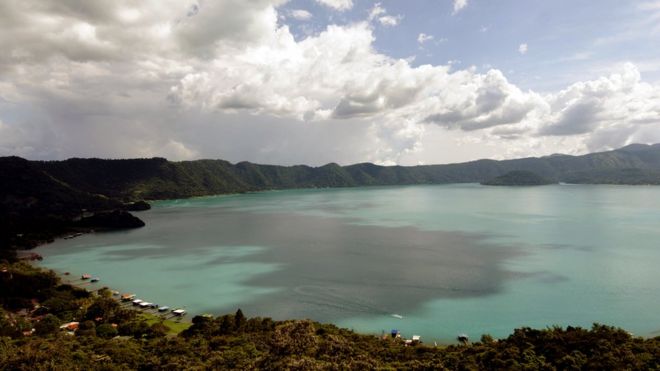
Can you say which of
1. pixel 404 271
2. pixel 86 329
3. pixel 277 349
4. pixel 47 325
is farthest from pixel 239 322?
pixel 404 271

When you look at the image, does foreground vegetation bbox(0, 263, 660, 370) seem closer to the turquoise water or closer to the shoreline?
the shoreline

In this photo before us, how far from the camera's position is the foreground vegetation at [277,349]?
28562 mm

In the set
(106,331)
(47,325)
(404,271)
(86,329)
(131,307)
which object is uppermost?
(47,325)

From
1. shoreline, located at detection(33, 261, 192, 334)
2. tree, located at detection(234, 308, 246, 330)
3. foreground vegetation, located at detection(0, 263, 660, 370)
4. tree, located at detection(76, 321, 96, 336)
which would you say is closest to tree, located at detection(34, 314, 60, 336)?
foreground vegetation, located at detection(0, 263, 660, 370)

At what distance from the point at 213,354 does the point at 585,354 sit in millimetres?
32924

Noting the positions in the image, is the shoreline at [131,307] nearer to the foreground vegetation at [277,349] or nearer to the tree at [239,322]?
the foreground vegetation at [277,349]

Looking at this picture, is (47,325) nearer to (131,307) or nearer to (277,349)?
(131,307)

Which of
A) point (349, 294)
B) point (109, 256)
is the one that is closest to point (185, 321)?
point (349, 294)

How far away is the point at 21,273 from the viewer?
67625mm

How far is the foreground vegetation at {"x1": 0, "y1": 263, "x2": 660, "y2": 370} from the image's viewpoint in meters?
28.6

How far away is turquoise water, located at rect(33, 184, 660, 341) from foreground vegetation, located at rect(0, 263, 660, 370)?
40.8 ft

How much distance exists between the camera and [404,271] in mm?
79812

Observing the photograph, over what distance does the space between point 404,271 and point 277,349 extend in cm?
5544

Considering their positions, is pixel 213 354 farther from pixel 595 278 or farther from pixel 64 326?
pixel 595 278
